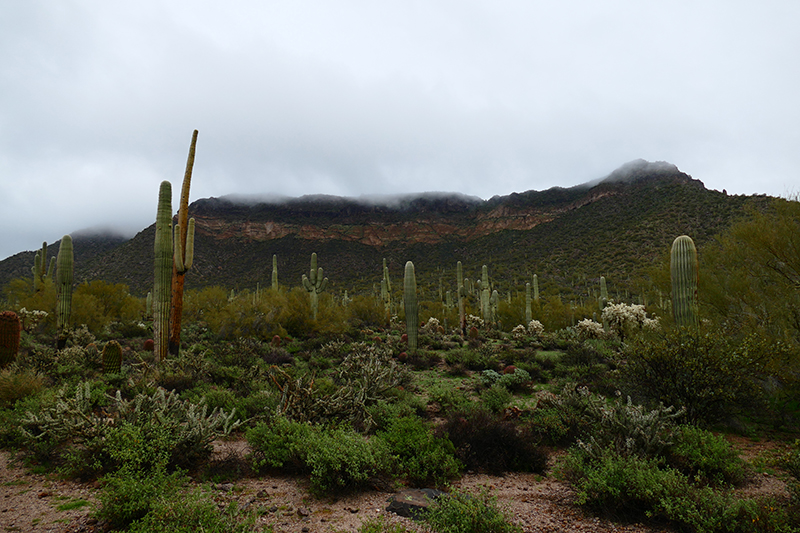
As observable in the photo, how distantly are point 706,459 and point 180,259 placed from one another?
36.2 feet

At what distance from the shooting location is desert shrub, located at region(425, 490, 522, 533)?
2938 mm

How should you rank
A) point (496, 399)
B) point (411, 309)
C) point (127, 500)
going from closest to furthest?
1. point (127, 500)
2. point (496, 399)
3. point (411, 309)

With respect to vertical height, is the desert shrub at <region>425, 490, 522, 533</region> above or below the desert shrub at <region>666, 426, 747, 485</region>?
above

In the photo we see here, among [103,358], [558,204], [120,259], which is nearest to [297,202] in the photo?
[120,259]

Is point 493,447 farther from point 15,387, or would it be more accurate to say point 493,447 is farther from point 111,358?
point 111,358

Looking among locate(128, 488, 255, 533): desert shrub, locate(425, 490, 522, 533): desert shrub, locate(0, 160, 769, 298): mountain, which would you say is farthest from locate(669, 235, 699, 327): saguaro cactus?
locate(0, 160, 769, 298): mountain

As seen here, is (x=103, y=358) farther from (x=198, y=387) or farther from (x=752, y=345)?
(x=752, y=345)

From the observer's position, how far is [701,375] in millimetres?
5695

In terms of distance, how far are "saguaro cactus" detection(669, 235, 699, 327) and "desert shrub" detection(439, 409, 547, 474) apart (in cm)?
567

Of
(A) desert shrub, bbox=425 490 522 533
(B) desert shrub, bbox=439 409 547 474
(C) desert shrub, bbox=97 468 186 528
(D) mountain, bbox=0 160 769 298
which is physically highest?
(D) mountain, bbox=0 160 769 298

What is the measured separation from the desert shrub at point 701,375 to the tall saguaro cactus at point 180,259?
10.2 m

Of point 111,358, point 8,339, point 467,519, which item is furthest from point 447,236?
point 467,519

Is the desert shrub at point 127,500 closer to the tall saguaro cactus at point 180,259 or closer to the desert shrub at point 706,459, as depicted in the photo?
the desert shrub at point 706,459

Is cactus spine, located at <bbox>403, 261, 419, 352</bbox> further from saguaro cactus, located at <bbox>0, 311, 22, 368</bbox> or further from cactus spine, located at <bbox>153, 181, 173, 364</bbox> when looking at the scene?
saguaro cactus, located at <bbox>0, 311, 22, 368</bbox>
